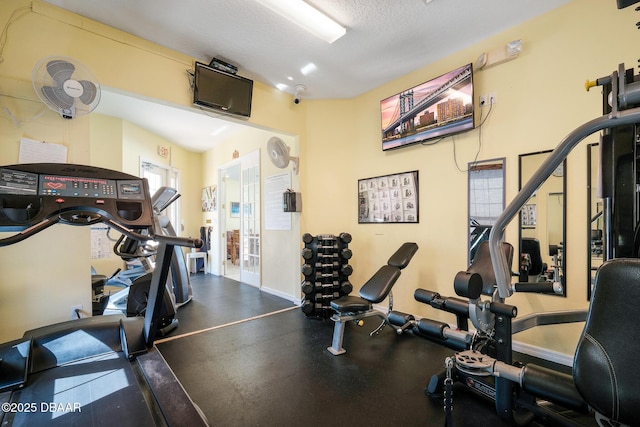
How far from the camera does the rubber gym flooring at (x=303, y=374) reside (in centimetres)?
169

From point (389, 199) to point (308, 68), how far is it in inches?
74.7

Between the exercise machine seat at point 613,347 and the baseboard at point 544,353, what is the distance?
6.14 ft

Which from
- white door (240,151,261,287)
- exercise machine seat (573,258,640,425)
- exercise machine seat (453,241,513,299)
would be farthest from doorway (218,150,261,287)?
exercise machine seat (573,258,640,425)

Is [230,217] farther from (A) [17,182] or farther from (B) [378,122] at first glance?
(A) [17,182]

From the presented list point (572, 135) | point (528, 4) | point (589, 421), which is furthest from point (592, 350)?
point (528, 4)

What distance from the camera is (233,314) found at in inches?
140

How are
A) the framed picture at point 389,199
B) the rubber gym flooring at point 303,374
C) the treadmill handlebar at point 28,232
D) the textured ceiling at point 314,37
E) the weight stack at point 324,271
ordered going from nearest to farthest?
1. the treadmill handlebar at point 28,232
2. the rubber gym flooring at point 303,374
3. the textured ceiling at point 314,37
4. the framed picture at point 389,199
5. the weight stack at point 324,271

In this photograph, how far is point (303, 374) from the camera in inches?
84.8

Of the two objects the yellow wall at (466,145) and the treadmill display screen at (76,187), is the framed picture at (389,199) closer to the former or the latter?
the yellow wall at (466,145)

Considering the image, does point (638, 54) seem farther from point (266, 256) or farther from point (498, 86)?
point (266, 256)

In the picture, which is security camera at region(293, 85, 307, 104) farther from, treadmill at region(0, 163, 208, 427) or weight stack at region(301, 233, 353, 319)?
treadmill at region(0, 163, 208, 427)

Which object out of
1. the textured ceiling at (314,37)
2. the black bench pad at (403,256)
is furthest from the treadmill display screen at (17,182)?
the black bench pad at (403,256)

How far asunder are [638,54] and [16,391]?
4.47 metres

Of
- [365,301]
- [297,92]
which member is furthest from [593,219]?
[297,92]
